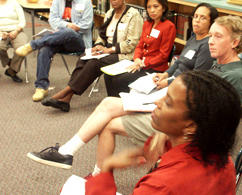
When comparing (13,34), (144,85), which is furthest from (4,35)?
(144,85)

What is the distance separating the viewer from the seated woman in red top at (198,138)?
0.75 m

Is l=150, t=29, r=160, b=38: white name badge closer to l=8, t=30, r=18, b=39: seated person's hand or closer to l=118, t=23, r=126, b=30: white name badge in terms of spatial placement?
l=118, t=23, r=126, b=30: white name badge

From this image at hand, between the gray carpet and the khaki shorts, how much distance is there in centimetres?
22

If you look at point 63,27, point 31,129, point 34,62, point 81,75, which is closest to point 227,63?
point 81,75

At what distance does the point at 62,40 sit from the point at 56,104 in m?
0.82

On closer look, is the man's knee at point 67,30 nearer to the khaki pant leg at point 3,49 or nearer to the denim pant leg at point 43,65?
the denim pant leg at point 43,65

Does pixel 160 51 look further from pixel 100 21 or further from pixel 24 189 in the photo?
pixel 100 21

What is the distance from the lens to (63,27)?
3.18 metres

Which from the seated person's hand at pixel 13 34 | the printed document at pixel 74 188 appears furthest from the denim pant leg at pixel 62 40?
the printed document at pixel 74 188

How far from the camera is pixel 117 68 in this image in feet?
8.63

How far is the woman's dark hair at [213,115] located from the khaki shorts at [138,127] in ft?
2.45

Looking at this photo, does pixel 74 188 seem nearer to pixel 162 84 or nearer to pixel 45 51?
pixel 162 84

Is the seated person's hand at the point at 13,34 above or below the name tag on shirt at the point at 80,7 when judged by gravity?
below

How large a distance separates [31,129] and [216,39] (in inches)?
72.7
